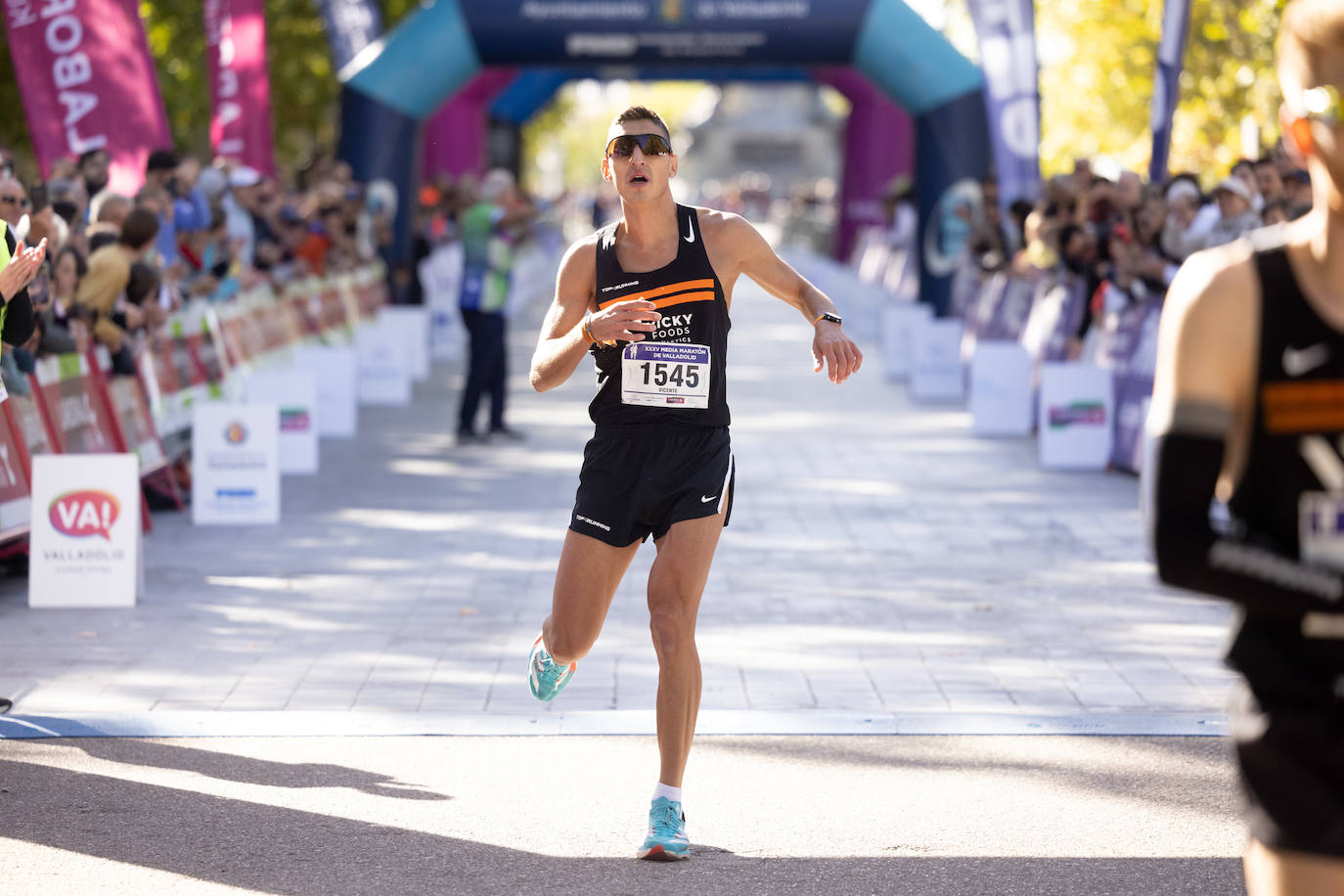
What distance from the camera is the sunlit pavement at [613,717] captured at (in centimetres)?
505

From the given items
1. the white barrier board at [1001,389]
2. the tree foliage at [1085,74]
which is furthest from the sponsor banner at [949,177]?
the tree foliage at [1085,74]

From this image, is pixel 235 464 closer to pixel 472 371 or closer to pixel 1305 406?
pixel 472 371

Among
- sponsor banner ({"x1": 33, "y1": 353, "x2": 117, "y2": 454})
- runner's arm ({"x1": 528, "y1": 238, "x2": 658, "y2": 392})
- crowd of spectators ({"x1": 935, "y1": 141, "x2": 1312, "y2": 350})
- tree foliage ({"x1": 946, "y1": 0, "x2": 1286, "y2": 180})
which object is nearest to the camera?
runner's arm ({"x1": 528, "y1": 238, "x2": 658, "y2": 392})

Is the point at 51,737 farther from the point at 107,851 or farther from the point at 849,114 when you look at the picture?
the point at 849,114

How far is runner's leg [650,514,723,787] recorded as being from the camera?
4.96 m

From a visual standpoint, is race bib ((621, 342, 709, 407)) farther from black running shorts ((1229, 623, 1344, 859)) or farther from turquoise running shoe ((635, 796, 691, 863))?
black running shorts ((1229, 623, 1344, 859))

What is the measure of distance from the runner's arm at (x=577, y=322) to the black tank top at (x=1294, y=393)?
6.95 ft

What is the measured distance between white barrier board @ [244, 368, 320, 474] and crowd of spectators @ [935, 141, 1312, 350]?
6.14 metres

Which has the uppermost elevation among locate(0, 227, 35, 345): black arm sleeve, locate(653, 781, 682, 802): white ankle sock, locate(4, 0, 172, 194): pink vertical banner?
locate(4, 0, 172, 194): pink vertical banner

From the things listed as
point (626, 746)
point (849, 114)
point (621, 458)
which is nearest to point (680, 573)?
point (621, 458)

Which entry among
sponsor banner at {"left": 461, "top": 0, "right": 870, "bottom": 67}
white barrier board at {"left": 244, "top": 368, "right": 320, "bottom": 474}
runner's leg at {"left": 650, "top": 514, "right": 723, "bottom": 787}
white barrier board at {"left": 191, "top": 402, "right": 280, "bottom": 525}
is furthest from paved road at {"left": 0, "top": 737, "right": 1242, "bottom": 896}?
sponsor banner at {"left": 461, "top": 0, "right": 870, "bottom": 67}

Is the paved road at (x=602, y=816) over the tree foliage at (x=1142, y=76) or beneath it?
beneath

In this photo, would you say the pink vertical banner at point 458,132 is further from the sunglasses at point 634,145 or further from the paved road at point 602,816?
the sunglasses at point 634,145

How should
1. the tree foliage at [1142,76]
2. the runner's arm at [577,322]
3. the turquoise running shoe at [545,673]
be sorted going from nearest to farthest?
the runner's arm at [577,322] < the turquoise running shoe at [545,673] < the tree foliage at [1142,76]
